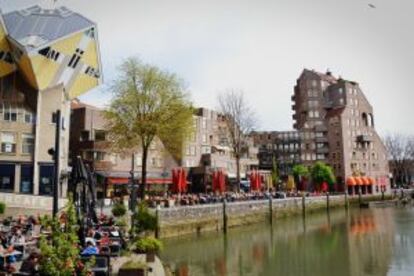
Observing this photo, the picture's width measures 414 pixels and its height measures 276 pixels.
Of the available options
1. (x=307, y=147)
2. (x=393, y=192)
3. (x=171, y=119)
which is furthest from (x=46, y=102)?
(x=393, y=192)

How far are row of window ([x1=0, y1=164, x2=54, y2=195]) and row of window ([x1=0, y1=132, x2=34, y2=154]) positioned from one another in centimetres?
137

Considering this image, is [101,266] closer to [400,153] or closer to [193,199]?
[193,199]

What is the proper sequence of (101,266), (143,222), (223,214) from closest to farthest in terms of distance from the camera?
(101,266) < (143,222) < (223,214)

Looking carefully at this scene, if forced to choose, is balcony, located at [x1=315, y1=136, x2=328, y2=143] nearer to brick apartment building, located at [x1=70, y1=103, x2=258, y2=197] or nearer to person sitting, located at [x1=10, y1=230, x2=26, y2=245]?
brick apartment building, located at [x1=70, y1=103, x2=258, y2=197]

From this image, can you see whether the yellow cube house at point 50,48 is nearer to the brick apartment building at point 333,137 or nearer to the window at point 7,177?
the window at point 7,177

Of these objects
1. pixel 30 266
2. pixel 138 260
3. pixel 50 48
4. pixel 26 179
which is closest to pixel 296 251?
pixel 138 260

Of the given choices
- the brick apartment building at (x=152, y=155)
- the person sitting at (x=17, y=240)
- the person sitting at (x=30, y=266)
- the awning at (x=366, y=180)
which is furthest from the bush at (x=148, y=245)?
the awning at (x=366, y=180)

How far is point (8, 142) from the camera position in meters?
42.8

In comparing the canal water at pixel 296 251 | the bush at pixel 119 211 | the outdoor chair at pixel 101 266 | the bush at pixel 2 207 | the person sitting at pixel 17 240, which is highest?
the bush at pixel 2 207

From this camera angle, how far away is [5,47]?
4269 cm

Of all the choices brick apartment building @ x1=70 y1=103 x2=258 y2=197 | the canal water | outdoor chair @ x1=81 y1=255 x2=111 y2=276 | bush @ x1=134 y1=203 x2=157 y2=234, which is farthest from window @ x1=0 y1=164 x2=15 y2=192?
outdoor chair @ x1=81 y1=255 x2=111 y2=276

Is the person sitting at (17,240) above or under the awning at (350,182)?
under

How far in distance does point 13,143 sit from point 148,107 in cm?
1260

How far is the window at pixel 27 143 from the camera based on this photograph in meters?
43.3
